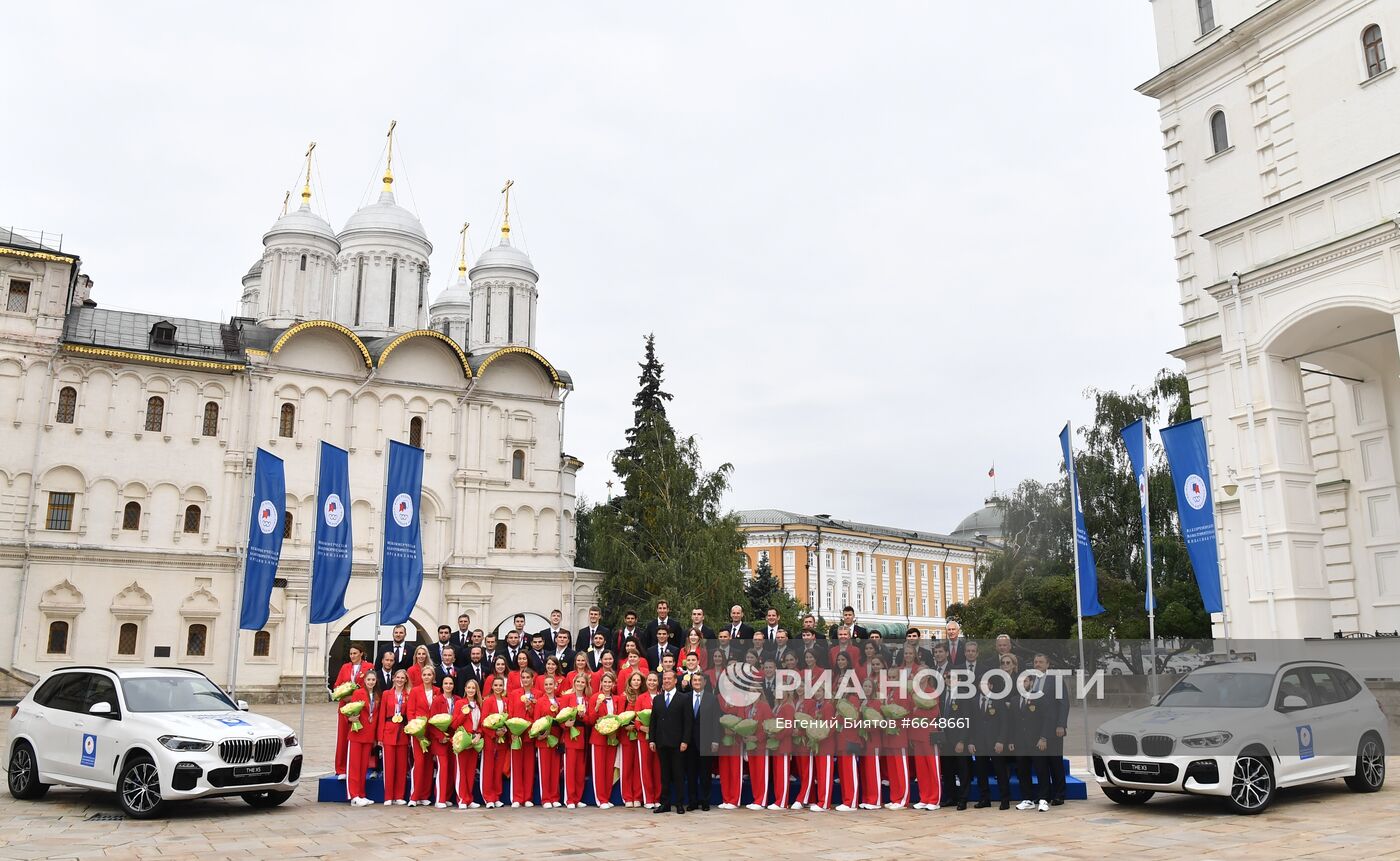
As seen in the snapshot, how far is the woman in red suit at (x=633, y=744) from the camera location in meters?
11.2

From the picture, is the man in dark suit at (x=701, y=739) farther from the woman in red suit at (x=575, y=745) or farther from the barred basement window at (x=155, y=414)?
the barred basement window at (x=155, y=414)

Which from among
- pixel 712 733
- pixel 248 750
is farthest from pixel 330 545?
pixel 712 733

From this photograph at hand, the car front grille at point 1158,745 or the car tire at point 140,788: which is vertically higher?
the car front grille at point 1158,745

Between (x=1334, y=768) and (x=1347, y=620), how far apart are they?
1080 cm

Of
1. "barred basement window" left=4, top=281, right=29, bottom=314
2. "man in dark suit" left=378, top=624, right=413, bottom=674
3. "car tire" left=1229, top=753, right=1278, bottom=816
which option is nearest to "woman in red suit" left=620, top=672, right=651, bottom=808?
"man in dark suit" left=378, top=624, right=413, bottom=674

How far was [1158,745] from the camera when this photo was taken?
9859 millimetres

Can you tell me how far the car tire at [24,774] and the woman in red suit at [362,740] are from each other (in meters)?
3.24

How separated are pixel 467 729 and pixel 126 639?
89.3ft

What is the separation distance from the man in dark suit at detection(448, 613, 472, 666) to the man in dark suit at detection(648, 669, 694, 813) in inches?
127

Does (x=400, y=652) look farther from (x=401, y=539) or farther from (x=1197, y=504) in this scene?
(x=1197, y=504)

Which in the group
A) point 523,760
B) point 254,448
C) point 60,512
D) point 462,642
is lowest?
point 523,760

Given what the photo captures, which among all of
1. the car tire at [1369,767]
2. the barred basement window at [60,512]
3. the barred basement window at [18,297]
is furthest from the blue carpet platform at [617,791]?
the barred basement window at [18,297]

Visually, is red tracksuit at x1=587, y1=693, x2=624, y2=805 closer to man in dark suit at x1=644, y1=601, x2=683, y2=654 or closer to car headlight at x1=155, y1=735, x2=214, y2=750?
man in dark suit at x1=644, y1=601, x2=683, y2=654

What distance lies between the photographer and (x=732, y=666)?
36.6 feet
